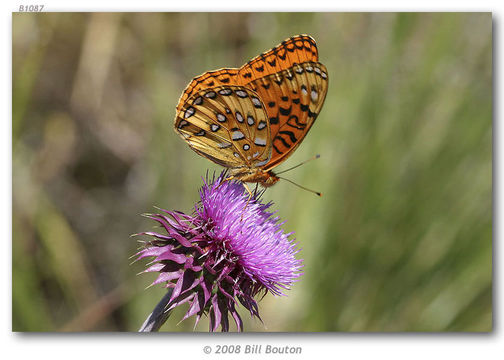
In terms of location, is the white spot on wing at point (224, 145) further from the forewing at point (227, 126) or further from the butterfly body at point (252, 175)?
the butterfly body at point (252, 175)

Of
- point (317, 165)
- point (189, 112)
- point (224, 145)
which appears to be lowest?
point (317, 165)

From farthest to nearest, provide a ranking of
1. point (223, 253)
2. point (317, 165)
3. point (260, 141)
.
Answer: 1. point (317, 165)
2. point (260, 141)
3. point (223, 253)

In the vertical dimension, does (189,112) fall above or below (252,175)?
above

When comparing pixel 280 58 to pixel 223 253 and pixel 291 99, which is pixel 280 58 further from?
pixel 223 253

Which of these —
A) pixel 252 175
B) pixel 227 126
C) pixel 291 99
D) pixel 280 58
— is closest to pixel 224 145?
pixel 227 126

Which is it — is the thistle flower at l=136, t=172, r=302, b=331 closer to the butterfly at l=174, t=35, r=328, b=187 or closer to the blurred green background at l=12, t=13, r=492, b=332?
the butterfly at l=174, t=35, r=328, b=187

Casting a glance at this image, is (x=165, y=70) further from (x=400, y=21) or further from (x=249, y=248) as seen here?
(x=249, y=248)

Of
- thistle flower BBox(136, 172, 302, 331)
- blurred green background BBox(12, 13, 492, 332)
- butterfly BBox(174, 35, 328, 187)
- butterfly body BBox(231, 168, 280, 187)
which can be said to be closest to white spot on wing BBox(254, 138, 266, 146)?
butterfly BBox(174, 35, 328, 187)

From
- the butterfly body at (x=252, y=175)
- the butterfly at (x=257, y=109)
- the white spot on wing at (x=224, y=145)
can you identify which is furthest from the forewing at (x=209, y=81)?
the butterfly body at (x=252, y=175)
